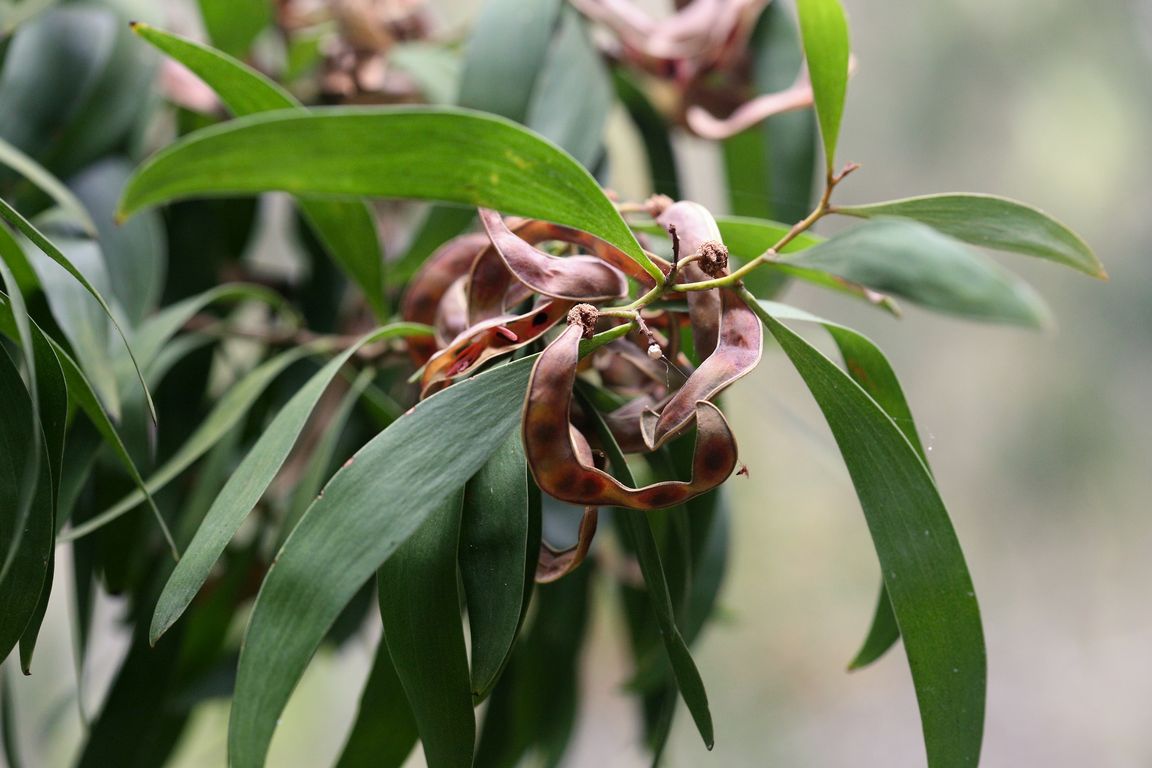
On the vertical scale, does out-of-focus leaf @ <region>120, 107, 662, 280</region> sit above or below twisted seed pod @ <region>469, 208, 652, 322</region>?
above

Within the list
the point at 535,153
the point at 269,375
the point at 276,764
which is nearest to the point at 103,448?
the point at 269,375

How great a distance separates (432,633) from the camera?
0.34m

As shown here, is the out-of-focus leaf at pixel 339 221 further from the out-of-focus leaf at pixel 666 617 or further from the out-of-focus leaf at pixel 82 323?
the out-of-focus leaf at pixel 666 617

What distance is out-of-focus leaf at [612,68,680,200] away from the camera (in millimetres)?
751

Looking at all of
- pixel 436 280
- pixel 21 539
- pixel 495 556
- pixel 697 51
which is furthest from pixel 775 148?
pixel 21 539

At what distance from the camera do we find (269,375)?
1.67 ft

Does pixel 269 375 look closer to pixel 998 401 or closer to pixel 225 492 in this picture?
pixel 225 492

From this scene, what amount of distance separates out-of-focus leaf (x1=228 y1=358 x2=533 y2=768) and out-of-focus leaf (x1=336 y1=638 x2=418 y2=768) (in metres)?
0.18

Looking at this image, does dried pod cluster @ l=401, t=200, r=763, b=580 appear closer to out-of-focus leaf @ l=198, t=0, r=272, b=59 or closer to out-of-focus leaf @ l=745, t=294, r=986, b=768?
out-of-focus leaf @ l=745, t=294, r=986, b=768

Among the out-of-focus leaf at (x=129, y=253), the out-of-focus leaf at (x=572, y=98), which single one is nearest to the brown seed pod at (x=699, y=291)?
the out-of-focus leaf at (x=572, y=98)

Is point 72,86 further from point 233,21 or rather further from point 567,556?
point 567,556

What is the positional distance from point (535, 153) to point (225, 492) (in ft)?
0.59

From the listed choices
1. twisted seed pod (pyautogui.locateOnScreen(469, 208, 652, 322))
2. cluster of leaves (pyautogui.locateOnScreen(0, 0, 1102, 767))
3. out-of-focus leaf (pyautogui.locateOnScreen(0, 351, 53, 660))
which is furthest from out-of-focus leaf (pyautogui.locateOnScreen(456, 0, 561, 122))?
out-of-focus leaf (pyautogui.locateOnScreen(0, 351, 53, 660))

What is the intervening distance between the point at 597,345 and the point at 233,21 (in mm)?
494
